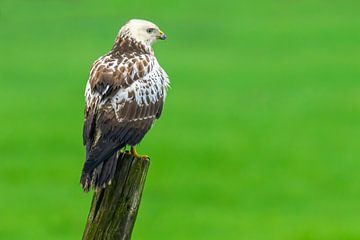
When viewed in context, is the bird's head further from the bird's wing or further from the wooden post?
the wooden post

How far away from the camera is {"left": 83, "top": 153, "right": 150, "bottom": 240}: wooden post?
Answer: 22.2ft

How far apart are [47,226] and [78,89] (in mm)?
10924

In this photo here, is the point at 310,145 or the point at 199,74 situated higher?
the point at 199,74

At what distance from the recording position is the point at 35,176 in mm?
21297

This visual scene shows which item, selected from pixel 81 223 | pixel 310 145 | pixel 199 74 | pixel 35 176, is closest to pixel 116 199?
pixel 81 223

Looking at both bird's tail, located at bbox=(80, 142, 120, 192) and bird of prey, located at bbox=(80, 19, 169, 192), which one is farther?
bird of prey, located at bbox=(80, 19, 169, 192)

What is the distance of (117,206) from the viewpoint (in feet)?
22.3

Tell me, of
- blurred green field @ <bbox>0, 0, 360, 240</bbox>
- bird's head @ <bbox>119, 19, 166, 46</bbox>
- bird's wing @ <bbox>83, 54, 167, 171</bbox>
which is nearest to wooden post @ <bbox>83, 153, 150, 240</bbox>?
bird's wing @ <bbox>83, 54, 167, 171</bbox>

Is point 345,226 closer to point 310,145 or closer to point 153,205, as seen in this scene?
point 153,205

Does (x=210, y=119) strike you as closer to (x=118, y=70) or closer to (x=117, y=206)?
(x=118, y=70)

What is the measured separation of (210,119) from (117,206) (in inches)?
756

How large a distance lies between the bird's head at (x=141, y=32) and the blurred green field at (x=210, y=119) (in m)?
7.53

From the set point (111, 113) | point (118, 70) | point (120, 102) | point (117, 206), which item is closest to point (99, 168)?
point (117, 206)

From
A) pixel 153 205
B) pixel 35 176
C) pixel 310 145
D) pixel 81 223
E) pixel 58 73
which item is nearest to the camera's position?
pixel 81 223
